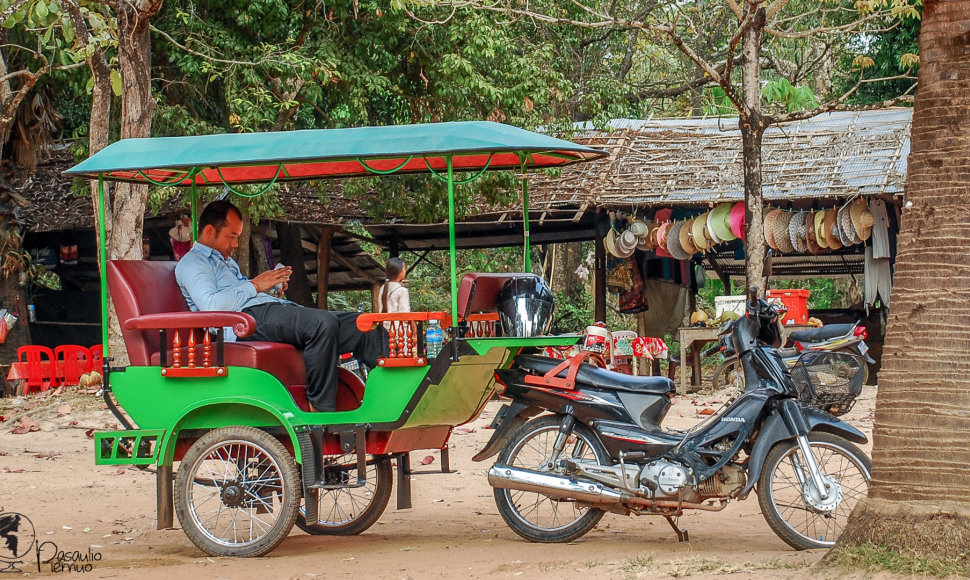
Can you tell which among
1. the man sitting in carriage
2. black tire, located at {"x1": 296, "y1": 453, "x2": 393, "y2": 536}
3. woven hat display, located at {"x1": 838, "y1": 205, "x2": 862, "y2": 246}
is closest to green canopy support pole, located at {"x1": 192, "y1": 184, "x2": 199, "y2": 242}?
the man sitting in carriage

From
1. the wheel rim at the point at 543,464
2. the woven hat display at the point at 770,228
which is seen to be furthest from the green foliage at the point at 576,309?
the wheel rim at the point at 543,464

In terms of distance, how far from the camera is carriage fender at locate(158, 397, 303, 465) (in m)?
5.63

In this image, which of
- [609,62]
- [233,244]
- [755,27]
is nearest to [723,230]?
[755,27]

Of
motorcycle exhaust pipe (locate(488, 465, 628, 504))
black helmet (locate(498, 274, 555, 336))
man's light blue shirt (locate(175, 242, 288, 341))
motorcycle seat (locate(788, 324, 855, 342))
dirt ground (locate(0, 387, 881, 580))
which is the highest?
man's light blue shirt (locate(175, 242, 288, 341))

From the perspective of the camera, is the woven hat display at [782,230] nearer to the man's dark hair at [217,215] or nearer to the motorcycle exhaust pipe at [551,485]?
the motorcycle exhaust pipe at [551,485]

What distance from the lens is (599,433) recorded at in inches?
225

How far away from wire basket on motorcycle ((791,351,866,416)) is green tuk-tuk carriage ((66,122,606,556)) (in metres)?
1.27

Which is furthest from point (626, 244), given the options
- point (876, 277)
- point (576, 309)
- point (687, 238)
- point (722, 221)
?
point (576, 309)

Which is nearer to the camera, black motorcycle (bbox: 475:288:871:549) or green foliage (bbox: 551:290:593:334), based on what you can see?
black motorcycle (bbox: 475:288:871:549)

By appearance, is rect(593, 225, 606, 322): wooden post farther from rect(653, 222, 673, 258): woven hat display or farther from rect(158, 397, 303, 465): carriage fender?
rect(158, 397, 303, 465): carriage fender

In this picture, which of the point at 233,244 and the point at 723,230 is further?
the point at 723,230

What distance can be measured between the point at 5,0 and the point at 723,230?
29.1 feet

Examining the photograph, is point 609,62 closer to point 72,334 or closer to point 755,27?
point 755,27

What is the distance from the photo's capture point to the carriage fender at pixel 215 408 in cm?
563
